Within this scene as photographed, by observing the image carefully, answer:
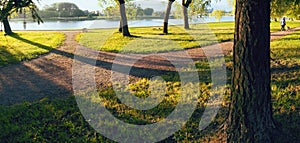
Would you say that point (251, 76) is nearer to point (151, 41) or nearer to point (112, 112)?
point (112, 112)

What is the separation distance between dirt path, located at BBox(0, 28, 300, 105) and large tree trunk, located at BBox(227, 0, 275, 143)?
4.66 meters

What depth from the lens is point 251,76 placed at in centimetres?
376

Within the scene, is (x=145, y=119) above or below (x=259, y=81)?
below

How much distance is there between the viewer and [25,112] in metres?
5.74

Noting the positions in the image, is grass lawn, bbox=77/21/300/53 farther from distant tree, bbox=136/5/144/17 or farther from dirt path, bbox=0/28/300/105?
distant tree, bbox=136/5/144/17

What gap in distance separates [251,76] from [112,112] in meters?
3.22

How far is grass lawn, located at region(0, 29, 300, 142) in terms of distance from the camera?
4.68 meters

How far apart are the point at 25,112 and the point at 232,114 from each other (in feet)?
14.7

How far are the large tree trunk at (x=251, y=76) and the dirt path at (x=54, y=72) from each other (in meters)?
4.66

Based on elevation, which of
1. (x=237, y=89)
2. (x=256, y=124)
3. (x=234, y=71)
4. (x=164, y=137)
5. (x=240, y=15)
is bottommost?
(x=164, y=137)

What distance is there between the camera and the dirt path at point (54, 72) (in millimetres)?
7094

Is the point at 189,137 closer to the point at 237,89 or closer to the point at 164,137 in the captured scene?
the point at 164,137

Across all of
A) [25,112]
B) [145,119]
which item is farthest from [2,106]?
[145,119]

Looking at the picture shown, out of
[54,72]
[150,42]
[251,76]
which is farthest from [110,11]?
[251,76]
